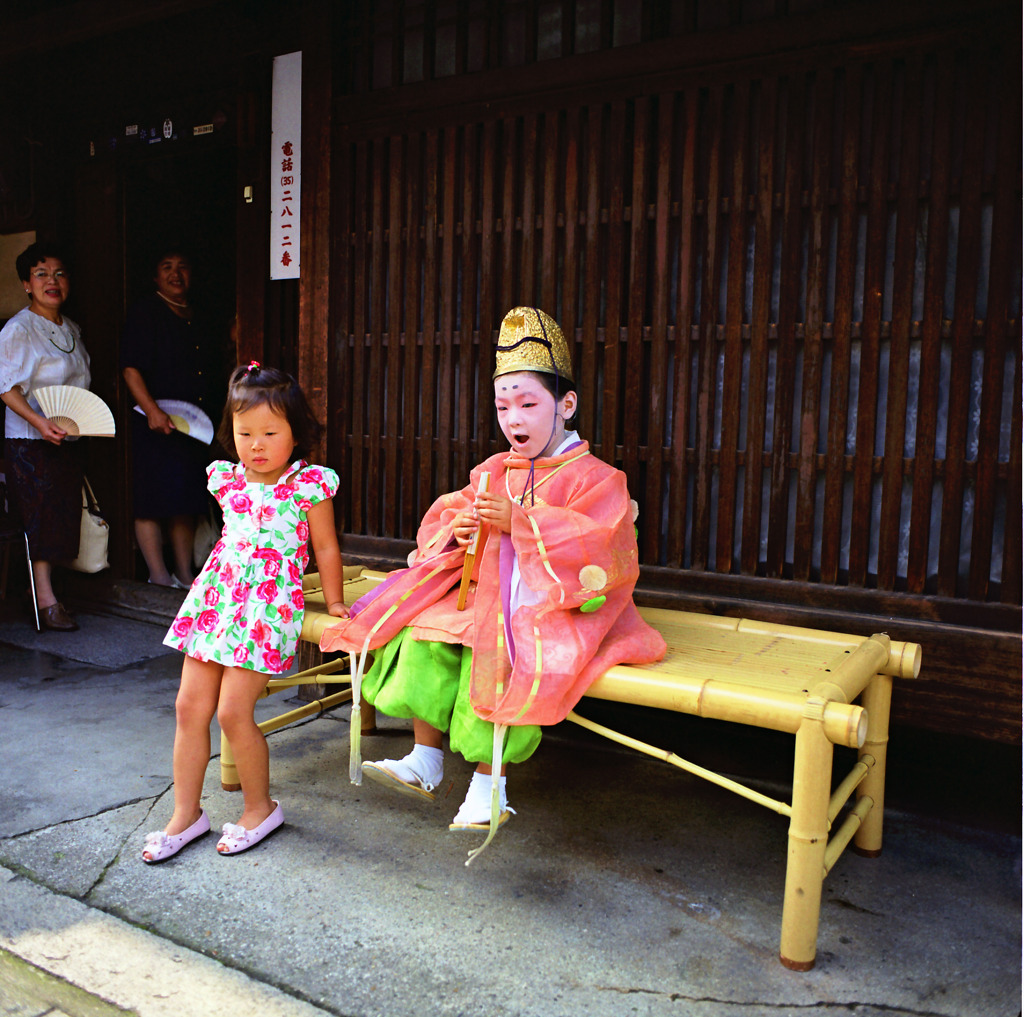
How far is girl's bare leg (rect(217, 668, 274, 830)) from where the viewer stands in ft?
9.39

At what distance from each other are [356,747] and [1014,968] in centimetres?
190

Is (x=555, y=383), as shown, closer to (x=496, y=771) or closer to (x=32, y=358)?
(x=496, y=771)

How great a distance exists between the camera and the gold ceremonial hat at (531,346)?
116 inches

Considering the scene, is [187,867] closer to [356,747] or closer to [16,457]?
[356,747]

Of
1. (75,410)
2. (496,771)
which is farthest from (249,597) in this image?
(75,410)

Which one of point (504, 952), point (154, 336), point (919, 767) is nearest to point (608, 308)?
point (919, 767)

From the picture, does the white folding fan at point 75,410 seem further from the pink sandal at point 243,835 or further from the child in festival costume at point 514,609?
the pink sandal at point 243,835

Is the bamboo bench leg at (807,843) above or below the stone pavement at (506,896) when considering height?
above

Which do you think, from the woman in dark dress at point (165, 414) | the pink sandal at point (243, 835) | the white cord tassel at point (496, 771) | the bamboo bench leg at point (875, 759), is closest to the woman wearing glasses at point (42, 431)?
the woman in dark dress at point (165, 414)

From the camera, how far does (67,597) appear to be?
625cm

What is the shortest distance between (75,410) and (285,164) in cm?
212

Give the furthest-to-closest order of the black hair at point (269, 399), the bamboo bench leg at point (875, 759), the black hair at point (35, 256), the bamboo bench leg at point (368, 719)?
the black hair at point (35, 256) < the bamboo bench leg at point (368, 719) < the black hair at point (269, 399) < the bamboo bench leg at point (875, 759)

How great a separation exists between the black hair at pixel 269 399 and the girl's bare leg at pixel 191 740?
77 centimetres

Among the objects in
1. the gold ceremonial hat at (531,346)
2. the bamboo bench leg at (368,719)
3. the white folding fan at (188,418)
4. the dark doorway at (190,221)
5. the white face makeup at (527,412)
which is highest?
the dark doorway at (190,221)
